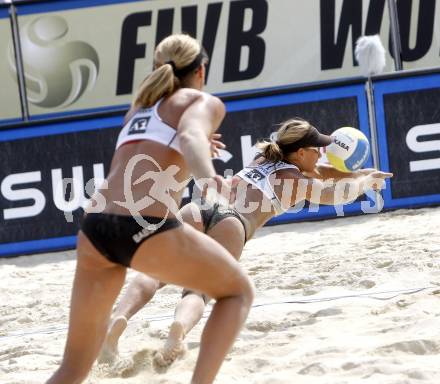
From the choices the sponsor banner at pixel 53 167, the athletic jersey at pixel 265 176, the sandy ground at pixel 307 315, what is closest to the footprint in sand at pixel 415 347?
the sandy ground at pixel 307 315

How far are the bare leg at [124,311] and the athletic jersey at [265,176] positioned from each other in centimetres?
78

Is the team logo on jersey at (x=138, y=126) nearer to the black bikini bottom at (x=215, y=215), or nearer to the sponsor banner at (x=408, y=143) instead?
the black bikini bottom at (x=215, y=215)

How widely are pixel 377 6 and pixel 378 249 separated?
4.16 m

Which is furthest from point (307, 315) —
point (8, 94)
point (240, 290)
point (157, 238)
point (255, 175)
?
point (8, 94)

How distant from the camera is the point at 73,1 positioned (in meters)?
10.7

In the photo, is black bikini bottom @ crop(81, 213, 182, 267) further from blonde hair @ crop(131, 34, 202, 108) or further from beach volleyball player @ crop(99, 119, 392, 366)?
beach volleyball player @ crop(99, 119, 392, 366)

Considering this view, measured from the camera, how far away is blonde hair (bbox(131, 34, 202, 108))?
3729mm

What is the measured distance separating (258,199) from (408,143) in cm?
372

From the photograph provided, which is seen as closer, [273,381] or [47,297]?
[273,381]

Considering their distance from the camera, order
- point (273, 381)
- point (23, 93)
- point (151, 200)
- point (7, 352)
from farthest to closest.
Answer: point (23, 93) < point (7, 352) < point (273, 381) < point (151, 200)

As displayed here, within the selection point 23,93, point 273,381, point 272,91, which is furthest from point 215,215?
point 23,93

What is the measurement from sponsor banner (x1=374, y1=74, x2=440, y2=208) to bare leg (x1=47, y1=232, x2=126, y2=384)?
534 centimetres

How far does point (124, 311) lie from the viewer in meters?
4.83

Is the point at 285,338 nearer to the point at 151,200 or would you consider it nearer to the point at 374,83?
the point at 151,200
